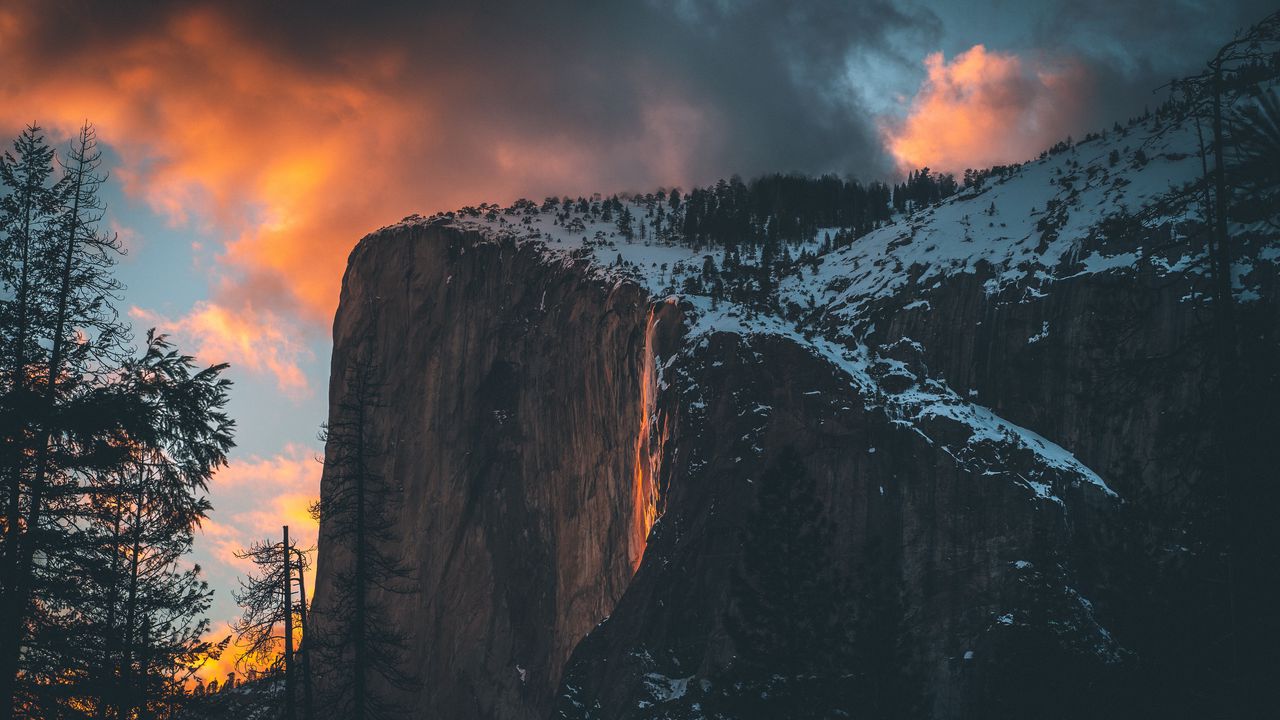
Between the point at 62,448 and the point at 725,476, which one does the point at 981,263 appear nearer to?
the point at 725,476

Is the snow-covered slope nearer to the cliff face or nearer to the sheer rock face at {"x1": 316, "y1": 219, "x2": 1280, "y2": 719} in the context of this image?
the cliff face

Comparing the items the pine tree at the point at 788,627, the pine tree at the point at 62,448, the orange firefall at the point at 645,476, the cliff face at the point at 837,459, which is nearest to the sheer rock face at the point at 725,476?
the cliff face at the point at 837,459

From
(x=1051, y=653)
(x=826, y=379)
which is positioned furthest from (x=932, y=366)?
(x=1051, y=653)

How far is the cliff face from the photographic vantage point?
21547mm

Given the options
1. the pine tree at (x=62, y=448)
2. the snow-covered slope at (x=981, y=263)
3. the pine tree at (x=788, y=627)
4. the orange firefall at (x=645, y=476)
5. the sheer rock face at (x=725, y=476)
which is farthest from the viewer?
the orange firefall at (x=645, y=476)

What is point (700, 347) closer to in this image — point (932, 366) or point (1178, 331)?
point (932, 366)

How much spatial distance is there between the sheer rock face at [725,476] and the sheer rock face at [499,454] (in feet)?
0.79

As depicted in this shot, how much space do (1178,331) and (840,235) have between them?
4629cm

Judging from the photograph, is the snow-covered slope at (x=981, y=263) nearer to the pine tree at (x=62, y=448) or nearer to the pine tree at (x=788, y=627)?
the pine tree at (x=788, y=627)

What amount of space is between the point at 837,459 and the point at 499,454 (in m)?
41.8

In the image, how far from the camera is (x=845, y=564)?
48.1 m

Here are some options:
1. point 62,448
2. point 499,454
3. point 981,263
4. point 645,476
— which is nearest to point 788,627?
point 62,448

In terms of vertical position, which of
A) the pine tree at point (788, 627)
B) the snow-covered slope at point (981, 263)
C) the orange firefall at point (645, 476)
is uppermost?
the snow-covered slope at point (981, 263)

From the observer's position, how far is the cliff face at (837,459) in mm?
21547
